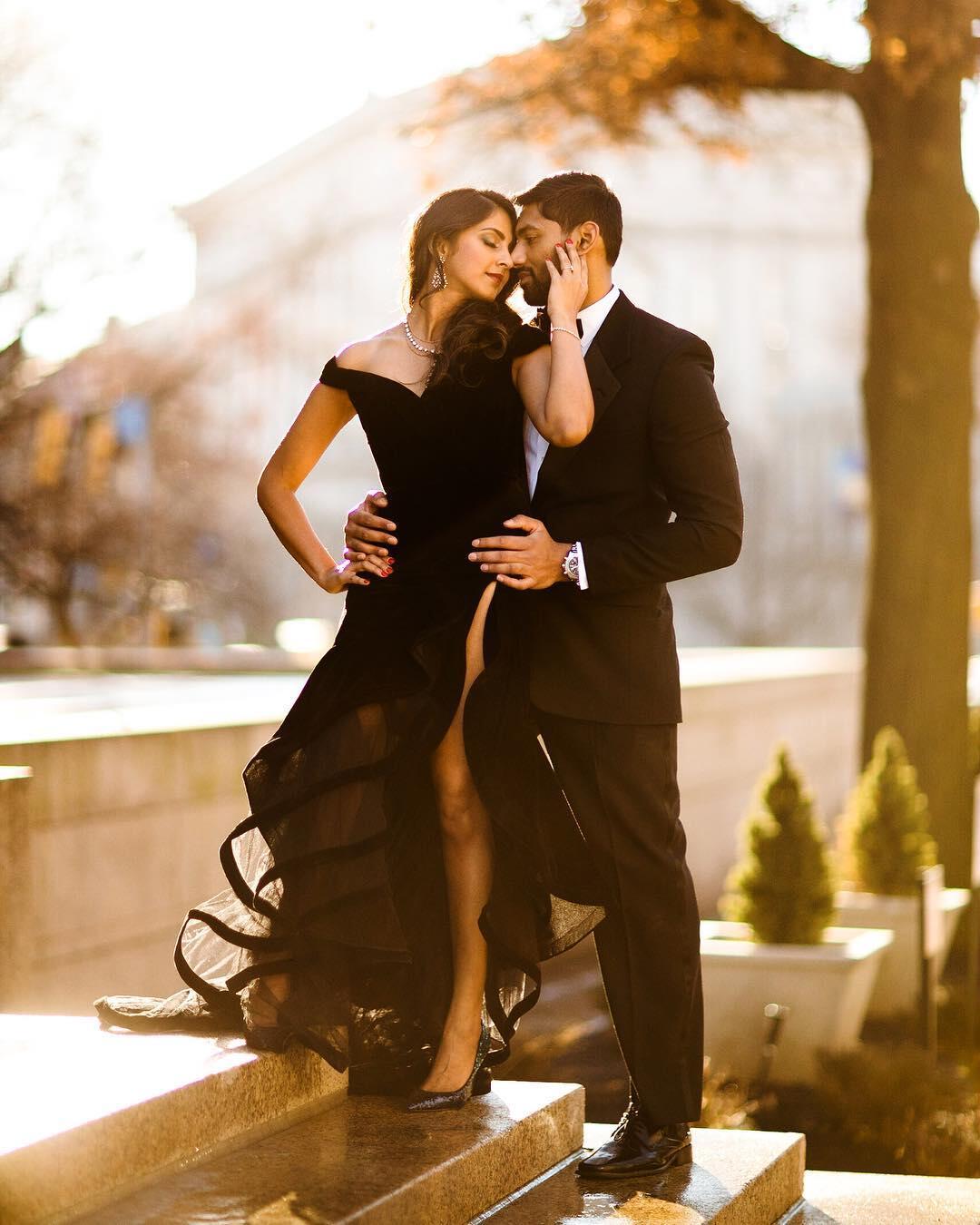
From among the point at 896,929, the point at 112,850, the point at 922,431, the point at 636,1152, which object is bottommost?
the point at 896,929

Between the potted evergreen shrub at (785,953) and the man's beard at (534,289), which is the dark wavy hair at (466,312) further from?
the potted evergreen shrub at (785,953)

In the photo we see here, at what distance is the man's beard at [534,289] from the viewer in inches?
157

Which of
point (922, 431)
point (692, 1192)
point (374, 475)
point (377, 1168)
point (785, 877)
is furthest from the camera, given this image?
point (374, 475)

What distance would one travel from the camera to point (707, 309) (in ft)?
174

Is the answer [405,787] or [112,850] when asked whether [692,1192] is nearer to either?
[405,787]

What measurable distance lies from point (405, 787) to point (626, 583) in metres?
0.68

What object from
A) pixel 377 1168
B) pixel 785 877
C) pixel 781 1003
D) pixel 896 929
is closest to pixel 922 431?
pixel 896 929

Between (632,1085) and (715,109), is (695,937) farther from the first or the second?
(715,109)

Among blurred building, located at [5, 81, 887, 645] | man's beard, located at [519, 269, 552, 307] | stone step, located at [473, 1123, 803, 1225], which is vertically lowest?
stone step, located at [473, 1123, 803, 1225]

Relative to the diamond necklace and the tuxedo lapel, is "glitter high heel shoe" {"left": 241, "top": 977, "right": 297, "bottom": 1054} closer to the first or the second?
the tuxedo lapel

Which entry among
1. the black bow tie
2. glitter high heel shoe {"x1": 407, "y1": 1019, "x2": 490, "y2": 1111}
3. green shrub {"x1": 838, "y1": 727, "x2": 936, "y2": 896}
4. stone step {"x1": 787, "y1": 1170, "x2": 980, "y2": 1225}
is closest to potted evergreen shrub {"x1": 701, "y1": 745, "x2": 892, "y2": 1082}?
green shrub {"x1": 838, "y1": 727, "x2": 936, "y2": 896}

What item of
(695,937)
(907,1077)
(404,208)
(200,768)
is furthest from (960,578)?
(404,208)

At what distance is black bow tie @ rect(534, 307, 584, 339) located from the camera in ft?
13.2

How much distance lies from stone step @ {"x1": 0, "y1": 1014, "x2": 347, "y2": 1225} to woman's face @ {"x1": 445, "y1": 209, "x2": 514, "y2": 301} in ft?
5.86
